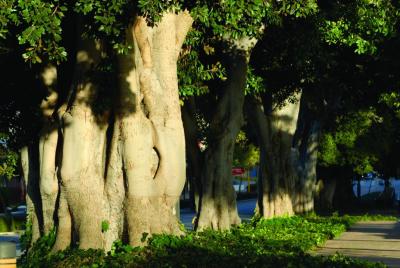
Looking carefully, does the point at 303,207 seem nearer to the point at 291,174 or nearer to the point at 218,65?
the point at 291,174

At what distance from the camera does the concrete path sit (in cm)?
1938

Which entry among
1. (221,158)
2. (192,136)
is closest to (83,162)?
(221,158)

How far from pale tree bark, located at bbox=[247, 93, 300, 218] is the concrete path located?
8.28 feet

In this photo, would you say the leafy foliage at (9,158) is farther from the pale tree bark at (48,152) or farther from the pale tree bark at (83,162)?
the pale tree bark at (83,162)

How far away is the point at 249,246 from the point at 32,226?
151 inches

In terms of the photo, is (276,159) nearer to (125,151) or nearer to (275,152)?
(275,152)

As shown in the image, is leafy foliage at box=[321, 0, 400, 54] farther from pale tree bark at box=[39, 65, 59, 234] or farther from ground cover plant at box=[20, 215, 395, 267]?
pale tree bark at box=[39, 65, 59, 234]

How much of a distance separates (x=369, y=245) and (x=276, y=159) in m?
8.81

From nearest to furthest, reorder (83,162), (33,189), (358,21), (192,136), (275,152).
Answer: (83,162)
(33,189)
(358,21)
(192,136)
(275,152)

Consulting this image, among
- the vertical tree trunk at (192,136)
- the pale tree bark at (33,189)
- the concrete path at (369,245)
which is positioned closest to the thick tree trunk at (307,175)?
the concrete path at (369,245)

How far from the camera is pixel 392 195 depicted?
6806 centimetres

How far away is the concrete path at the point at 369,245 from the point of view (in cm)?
1938

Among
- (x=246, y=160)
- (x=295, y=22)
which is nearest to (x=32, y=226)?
(x=295, y=22)

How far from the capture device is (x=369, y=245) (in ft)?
75.0
